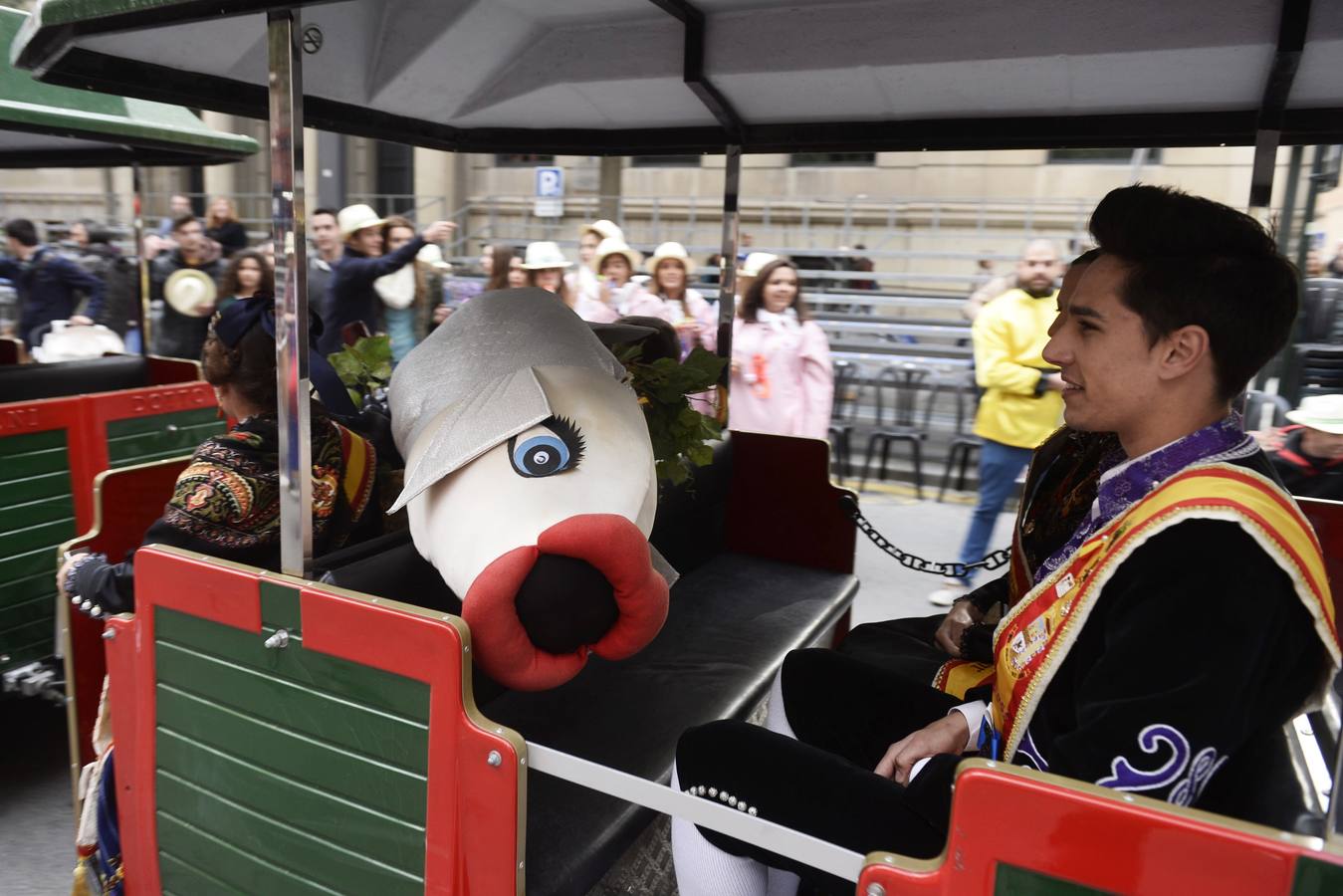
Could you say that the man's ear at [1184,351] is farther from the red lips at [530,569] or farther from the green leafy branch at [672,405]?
the green leafy branch at [672,405]

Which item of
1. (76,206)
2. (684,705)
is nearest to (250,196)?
(76,206)

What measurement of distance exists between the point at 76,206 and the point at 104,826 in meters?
19.7

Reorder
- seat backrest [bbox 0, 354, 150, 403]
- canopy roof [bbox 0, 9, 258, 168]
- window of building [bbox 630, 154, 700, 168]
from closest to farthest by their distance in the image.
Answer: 1. canopy roof [bbox 0, 9, 258, 168]
2. seat backrest [bbox 0, 354, 150, 403]
3. window of building [bbox 630, 154, 700, 168]

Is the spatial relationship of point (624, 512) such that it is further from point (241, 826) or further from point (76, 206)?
point (76, 206)

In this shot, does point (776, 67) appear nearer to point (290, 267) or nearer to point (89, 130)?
point (290, 267)

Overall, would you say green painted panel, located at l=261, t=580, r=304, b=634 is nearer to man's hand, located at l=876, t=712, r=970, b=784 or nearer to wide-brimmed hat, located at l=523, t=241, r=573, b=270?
man's hand, located at l=876, t=712, r=970, b=784

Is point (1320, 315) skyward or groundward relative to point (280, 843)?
skyward

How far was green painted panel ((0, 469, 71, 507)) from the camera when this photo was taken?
309 cm

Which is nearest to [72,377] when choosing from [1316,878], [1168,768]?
[1168,768]

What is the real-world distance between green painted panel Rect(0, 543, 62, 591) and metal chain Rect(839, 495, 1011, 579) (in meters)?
2.66

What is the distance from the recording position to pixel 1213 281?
144 centimetres

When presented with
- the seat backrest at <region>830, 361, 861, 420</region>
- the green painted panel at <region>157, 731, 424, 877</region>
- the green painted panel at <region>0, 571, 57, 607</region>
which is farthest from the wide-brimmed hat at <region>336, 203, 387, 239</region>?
the green painted panel at <region>157, 731, 424, 877</region>

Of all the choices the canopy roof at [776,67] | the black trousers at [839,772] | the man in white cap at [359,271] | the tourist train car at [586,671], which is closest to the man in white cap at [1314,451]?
the tourist train car at [586,671]

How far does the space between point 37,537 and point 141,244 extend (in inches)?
68.0
